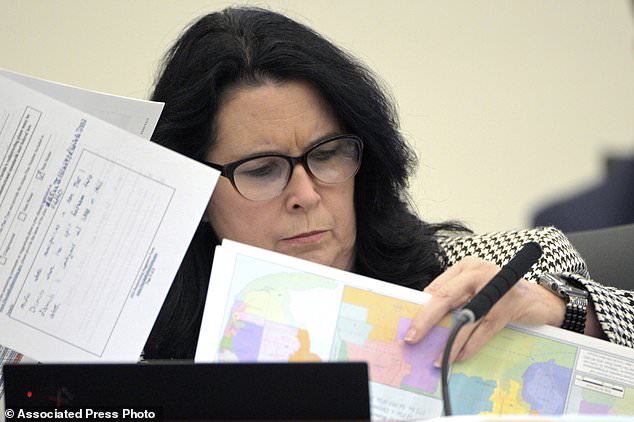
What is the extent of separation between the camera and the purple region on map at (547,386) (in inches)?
41.4

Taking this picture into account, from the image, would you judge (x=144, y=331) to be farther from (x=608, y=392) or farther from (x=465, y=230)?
(x=465, y=230)

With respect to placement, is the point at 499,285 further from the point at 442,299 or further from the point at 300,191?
the point at 300,191

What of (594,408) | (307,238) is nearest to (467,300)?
(594,408)

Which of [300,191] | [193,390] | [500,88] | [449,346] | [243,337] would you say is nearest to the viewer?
[193,390]

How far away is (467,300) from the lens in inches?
42.0

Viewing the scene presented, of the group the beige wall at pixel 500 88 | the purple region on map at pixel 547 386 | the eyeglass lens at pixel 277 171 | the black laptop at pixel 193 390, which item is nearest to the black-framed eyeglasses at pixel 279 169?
the eyeglass lens at pixel 277 171

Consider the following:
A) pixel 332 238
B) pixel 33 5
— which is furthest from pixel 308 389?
pixel 33 5

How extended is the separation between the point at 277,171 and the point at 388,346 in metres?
0.45

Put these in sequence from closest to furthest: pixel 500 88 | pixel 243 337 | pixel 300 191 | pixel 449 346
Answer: pixel 449 346 → pixel 243 337 → pixel 300 191 → pixel 500 88

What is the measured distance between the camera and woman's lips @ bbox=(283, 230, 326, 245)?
139cm

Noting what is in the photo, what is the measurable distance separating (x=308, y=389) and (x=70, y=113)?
21.7 inches

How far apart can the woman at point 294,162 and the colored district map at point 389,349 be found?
208 millimetres

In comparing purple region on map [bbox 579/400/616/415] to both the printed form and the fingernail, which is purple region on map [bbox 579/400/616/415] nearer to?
the fingernail

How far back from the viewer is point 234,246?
1.05 meters
